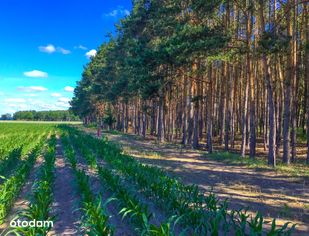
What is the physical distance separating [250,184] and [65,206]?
636 cm

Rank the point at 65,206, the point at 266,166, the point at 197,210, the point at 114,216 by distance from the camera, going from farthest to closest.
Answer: the point at 266,166, the point at 65,206, the point at 114,216, the point at 197,210

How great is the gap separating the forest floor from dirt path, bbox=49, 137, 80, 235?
380 centimetres

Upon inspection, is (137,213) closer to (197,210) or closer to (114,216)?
(197,210)

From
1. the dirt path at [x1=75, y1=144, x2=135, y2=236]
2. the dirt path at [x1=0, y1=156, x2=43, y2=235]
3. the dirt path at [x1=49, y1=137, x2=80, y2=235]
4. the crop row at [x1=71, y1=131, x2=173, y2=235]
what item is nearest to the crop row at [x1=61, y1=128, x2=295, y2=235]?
the crop row at [x1=71, y1=131, x2=173, y2=235]

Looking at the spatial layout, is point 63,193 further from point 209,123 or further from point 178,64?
point 209,123

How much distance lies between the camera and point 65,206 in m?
8.37

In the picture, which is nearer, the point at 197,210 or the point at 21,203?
the point at 197,210

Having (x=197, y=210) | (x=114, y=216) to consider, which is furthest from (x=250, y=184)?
(x=114, y=216)

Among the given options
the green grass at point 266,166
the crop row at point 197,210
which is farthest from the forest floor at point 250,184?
the crop row at point 197,210

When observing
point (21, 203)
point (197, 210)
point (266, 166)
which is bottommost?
point (21, 203)

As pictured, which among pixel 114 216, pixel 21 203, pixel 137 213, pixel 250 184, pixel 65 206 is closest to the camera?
pixel 137 213

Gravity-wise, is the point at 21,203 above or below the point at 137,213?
below

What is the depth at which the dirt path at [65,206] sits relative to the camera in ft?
22.1

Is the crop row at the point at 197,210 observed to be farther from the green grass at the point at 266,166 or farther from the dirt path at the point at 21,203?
the green grass at the point at 266,166
